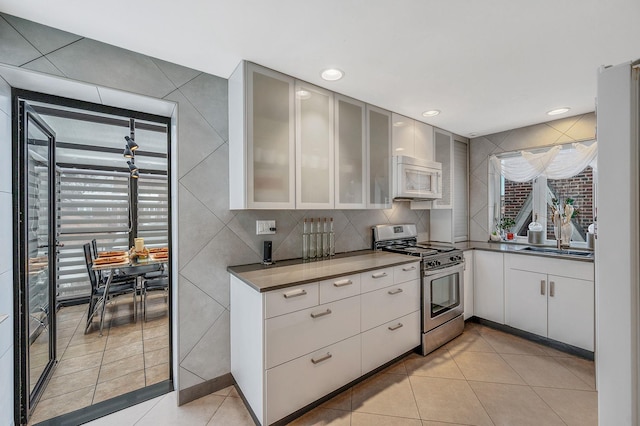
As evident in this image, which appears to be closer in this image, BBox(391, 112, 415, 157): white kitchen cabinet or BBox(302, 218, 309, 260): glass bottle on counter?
BBox(302, 218, 309, 260): glass bottle on counter

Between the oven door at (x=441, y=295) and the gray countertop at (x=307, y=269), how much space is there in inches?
12.0

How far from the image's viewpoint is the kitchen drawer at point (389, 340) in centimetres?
210

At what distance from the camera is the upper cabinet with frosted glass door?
1829 millimetres

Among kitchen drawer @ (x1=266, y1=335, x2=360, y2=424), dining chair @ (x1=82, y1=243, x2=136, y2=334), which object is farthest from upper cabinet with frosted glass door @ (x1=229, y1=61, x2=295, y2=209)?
dining chair @ (x1=82, y1=243, x2=136, y2=334)

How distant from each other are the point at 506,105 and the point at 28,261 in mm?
3979

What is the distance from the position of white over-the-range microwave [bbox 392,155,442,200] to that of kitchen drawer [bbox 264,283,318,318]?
4.98ft

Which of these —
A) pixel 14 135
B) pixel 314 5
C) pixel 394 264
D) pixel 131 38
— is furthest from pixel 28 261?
pixel 394 264

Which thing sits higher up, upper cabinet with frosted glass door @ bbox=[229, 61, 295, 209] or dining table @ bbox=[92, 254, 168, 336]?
upper cabinet with frosted glass door @ bbox=[229, 61, 295, 209]

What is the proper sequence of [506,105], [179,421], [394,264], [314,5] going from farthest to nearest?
1. [506,105]
2. [394,264]
3. [179,421]
4. [314,5]

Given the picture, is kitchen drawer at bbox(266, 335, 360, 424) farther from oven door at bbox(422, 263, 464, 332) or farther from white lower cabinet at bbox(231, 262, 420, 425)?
oven door at bbox(422, 263, 464, 332)

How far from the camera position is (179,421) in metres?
1.73

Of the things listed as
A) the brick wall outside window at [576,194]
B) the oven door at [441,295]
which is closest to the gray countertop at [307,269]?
the oven door at [441,295]

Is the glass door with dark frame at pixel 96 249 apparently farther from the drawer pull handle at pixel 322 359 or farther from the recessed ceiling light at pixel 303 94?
the drawer pull handle at pixel 322 359

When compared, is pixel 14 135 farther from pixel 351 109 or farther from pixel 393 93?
pixel 393 93
